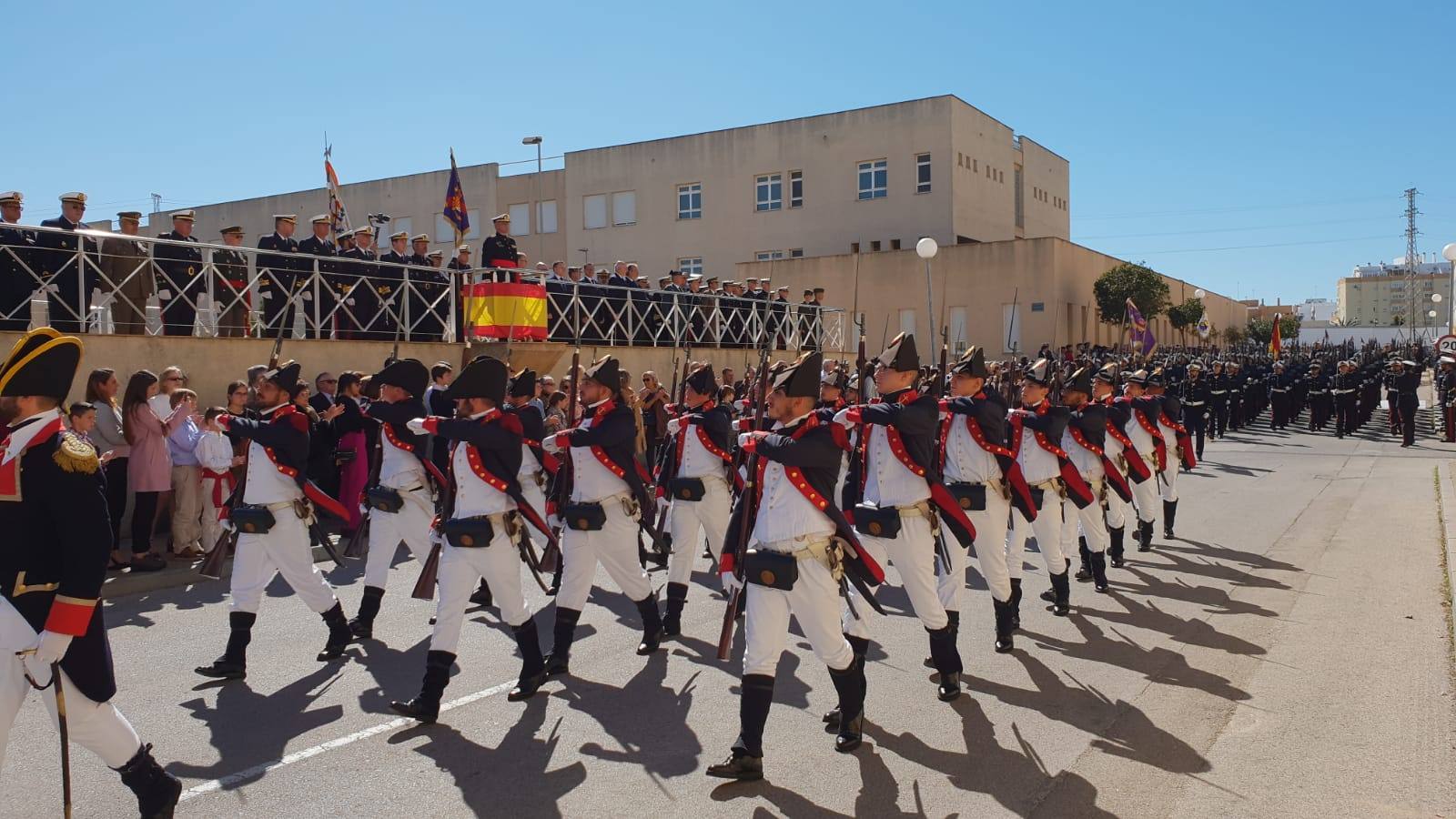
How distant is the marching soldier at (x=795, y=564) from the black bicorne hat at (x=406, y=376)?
292 cm

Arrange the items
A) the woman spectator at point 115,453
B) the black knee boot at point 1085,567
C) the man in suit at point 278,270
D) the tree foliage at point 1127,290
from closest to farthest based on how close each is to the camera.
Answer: the woman spectator at point 115,453, the black knee boot at point 1085,567, the man in suit at point 278,270, the tree foliage at point 1127,290

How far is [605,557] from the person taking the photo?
7145 mm

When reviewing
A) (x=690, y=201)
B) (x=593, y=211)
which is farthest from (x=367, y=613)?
(x=593, y=211)

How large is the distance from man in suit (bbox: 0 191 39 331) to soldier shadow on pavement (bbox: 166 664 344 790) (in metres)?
6.45

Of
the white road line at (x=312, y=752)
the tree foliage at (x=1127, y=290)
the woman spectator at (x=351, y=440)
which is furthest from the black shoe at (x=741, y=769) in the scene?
the tree foliage at (x=1127, y=290)

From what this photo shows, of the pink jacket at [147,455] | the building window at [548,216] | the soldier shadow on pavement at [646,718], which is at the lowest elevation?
the soldier shadow on pavement at [646,718]

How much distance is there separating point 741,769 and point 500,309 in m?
10.8

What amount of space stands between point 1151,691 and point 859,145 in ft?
116

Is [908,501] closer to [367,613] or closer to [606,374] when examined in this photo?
[606,374]

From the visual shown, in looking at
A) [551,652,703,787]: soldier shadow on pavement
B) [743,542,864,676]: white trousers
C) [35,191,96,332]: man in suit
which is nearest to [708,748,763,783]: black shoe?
[551,652,703,787]: soldier shadow on pavement

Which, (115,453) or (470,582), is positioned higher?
(115,453)

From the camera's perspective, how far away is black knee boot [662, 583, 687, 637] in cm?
778

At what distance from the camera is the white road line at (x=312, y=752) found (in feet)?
16.2

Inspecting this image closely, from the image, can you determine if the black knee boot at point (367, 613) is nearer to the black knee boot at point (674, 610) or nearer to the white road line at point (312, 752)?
the white road line at point (312, 752)
